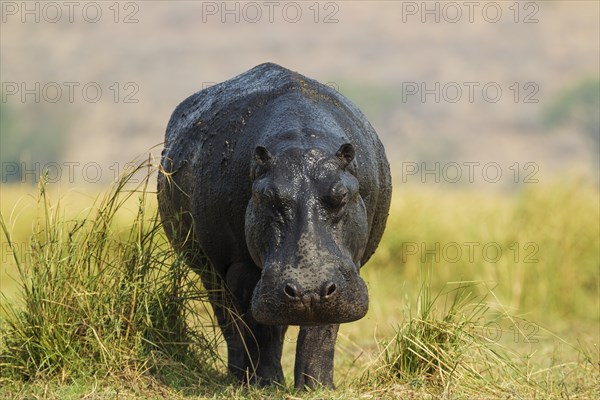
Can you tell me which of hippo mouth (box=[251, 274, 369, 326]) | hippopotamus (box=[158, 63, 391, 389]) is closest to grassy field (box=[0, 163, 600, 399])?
hippopotamus (box=[158, 63, 391, 389])

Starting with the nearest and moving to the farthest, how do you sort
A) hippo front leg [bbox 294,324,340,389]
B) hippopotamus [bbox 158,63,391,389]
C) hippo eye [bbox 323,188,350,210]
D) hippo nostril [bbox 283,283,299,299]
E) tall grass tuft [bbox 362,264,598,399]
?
1. hippo nostril [bbox 283,283,299,299]
2. hippopotamus [bbox 158,63,391,389]
3. hippo eye [bbox 323,188,350,210]
4. tall grass tuft [bbox 362,264,598,399]
5. hippo front leg [bbox 294,324,340,389]

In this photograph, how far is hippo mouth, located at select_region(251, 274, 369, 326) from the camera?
560 centimetres

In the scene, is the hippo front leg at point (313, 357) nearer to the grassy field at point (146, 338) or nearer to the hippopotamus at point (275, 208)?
the hippopotamus at point (275, 208)

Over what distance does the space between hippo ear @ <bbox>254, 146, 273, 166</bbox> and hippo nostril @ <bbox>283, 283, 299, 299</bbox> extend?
0.78 m

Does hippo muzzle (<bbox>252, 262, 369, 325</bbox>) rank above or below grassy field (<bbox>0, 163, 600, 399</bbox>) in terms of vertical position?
above

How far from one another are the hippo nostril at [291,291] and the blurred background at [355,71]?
5777 centimetres

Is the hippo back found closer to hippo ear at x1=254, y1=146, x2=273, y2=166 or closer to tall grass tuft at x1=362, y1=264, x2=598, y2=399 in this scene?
hippo ear at x1=254, y1=146, x2=273, y2=166

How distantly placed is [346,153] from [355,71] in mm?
76094

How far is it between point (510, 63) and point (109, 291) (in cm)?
7544

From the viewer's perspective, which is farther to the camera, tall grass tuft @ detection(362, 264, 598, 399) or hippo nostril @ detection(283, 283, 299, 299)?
tall grass tuft @ detection(362, 264, 598, 399)

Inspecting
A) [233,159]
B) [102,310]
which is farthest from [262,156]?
[102,310]

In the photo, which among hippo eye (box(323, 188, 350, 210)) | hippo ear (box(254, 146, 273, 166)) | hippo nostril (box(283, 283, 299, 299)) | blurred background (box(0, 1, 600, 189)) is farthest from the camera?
blurred background (box(0, 1, 600, 189))

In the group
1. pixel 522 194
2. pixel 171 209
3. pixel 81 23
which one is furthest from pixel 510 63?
pixel 171 209

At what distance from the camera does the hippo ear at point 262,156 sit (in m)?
6.03
